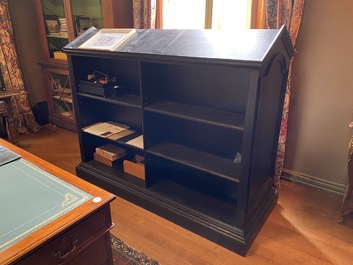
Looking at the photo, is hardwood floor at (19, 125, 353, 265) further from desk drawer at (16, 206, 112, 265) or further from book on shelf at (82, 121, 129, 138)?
desk drawer at (16, 206, 112, 265)

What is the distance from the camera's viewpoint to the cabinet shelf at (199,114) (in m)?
1.53

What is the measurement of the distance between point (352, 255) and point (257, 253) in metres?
0.54

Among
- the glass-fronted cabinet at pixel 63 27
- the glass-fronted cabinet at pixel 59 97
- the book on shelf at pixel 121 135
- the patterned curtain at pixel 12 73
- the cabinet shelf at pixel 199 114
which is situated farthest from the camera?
the glass-fronted cabinet at pixel 59 97

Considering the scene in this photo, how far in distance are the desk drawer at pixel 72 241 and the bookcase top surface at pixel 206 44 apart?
Answer: 2.94ft

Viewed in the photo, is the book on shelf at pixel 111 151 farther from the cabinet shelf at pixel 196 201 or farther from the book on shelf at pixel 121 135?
the cabinet shelf at pixel 196 201

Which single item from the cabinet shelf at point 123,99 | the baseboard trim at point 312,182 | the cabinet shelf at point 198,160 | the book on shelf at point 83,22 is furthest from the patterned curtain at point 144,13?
the baseboard trim at point 312,182

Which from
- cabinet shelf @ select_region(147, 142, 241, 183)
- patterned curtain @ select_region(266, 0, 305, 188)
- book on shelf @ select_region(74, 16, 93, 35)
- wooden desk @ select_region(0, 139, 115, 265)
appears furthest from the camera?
book on shelf @ select_region(74, 16, 93, 35)

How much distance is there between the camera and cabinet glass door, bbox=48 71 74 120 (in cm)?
330

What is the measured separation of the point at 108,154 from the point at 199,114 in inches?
38.7

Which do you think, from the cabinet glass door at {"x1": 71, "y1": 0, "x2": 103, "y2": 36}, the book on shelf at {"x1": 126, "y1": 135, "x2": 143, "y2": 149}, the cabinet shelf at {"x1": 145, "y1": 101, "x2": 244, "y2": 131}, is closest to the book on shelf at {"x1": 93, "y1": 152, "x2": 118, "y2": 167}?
the book on shelf at {"x1": 126, "y1": 135, "x2": 143, "y2": 149}

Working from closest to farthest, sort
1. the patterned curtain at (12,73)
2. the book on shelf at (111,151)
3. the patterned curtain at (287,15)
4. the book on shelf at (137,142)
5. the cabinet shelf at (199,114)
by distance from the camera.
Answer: the cabinet shelf at (199,114)
the patterned curtain at (287,15)
the book on shelf at (137,142)
the book on shelf at (111,151)
the patterned curtain at (12,73)

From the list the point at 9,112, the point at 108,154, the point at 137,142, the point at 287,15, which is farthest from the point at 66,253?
the point at 9,112

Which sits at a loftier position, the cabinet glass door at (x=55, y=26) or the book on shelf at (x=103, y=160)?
the cabinet glass door at (x=55, y=26)

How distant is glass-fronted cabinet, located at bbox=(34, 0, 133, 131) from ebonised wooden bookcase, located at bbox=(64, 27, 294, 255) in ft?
2.04
